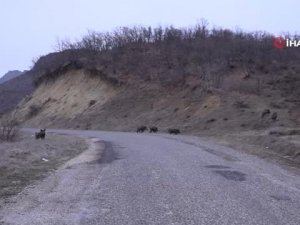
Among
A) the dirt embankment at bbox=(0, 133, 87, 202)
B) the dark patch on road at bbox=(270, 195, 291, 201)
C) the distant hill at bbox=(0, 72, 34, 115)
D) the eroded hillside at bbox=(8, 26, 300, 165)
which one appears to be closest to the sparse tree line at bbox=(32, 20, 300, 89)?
the eroded hillside at bbox=(8, 26, 300, 165)

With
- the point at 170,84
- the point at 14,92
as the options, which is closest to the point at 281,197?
the point at 170,84

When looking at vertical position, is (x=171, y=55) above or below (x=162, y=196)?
above

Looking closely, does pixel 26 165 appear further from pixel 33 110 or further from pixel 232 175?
pixel 33 110

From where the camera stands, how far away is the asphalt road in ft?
27.3

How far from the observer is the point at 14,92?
114 meters

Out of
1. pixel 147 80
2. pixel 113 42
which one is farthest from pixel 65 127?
pixel 113 42

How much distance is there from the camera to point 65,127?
64500 millimetres

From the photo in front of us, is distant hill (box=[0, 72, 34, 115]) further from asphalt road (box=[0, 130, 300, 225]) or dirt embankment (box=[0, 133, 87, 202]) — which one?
asphalt road (box=[0, 130, 300, 225])

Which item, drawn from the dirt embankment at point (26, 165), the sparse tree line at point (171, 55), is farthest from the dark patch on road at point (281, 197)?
the sparse tree line at point (171, 55)

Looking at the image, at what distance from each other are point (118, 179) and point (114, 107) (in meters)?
49.9

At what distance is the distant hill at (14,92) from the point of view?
105 meters

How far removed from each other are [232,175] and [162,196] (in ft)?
12.6
